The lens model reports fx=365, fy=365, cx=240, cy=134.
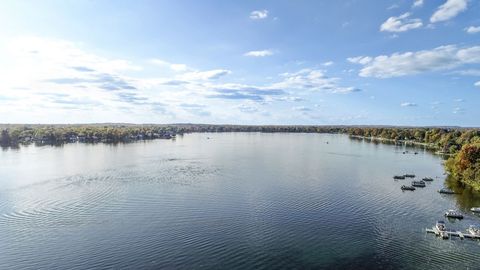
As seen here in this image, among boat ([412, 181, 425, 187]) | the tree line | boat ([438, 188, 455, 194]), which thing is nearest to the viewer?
boat ([438, 188, 455, 194])

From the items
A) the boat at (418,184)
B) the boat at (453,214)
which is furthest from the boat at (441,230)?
the boat at (418,184)

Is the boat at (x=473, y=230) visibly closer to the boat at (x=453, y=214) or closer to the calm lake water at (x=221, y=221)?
the calm lake water at (x=221, y=221)

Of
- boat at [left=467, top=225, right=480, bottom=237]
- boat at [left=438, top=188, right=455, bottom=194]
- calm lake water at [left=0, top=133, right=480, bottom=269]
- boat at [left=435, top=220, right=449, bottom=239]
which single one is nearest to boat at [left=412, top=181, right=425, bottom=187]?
calm lake water at [left=0, top=133, right=480, bottom=269]

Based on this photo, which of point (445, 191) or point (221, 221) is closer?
point (221, 221)

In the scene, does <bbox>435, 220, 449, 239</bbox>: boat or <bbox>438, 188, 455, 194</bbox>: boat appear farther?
<bbox>438, 188, 455, 194</bbox>: boat

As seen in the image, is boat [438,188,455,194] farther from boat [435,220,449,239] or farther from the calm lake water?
boat [435,220,449,239]

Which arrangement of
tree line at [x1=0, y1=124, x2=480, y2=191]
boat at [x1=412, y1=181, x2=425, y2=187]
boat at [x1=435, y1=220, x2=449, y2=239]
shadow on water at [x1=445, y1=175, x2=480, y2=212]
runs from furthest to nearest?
tree line at [x1=0, y1=124, x2=480, y2=191]
boat at [x1=412, y1=181, x2=425, y2=187]
shadow on water at [x1=445, y1=175, x2=480, y2=212]
boat at [x1=435, y1=220, x2=449, y2=239]

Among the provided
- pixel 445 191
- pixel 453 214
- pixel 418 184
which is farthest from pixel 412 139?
pixel 453 214

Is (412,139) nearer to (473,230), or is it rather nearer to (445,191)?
(445,191)

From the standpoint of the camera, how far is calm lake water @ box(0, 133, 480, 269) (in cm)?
2723

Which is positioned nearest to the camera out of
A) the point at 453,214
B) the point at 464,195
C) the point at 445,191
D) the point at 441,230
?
the point at 441,230

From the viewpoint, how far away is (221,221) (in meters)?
35.6

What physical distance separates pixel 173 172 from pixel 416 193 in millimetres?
39004

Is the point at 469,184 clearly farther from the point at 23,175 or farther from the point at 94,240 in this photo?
the point at 23,175
